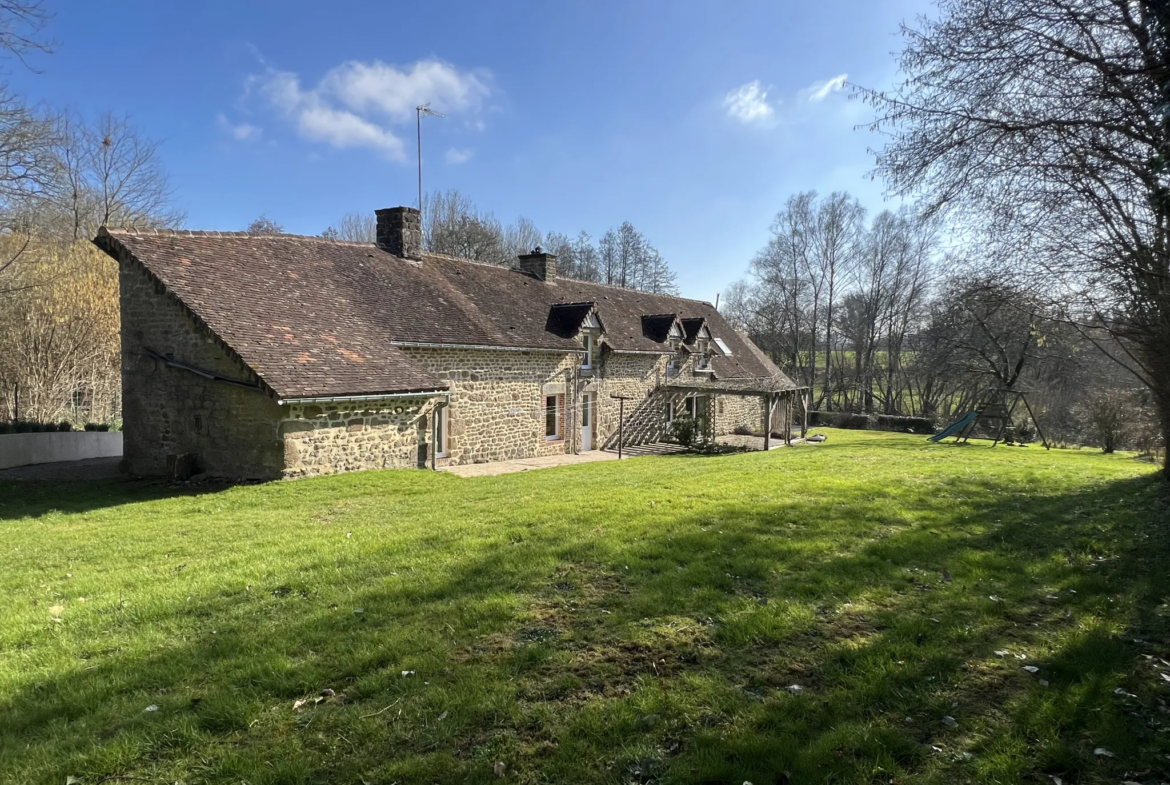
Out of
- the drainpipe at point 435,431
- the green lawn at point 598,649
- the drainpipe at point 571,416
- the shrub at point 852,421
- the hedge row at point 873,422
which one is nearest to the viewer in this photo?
the green lawn at point 598,649

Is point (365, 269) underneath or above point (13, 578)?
above

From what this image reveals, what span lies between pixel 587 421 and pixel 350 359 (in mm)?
9544

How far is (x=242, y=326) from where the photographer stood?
12484mm

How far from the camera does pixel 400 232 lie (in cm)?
1900

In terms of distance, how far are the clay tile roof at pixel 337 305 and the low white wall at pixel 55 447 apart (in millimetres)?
6454

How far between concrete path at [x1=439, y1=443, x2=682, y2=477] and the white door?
0.32 meters

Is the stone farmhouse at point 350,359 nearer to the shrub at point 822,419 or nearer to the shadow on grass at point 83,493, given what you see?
the shadow on grass at point 83,493

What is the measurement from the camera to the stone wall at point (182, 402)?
11.9 m

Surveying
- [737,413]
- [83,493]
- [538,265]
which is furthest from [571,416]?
[83,493]

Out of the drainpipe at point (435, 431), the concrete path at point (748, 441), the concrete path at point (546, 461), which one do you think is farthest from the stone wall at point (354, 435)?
the concrete path at point (748, 441)

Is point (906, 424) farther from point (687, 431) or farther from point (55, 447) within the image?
point (55, 447)

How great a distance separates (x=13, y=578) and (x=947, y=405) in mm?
47242

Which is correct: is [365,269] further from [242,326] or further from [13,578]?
[13,578]

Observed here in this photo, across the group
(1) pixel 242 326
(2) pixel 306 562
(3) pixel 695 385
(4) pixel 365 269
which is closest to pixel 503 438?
(4) pixel 365 269
